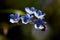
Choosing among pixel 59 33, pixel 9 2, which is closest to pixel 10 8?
pixel 9 2

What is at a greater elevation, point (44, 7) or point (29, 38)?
point (44, 7)

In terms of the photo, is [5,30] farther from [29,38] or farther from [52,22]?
[52,22]

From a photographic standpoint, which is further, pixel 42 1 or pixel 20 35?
pixel 42 1

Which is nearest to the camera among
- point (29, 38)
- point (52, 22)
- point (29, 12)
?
point (29, 12)

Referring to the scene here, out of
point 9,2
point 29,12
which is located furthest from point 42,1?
point 29,12

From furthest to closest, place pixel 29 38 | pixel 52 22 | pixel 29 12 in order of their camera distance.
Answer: pixel 52 22 < pixel 29 38 < pixel 29 12

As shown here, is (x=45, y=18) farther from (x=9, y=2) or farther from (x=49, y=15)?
(x=9, y=2)
